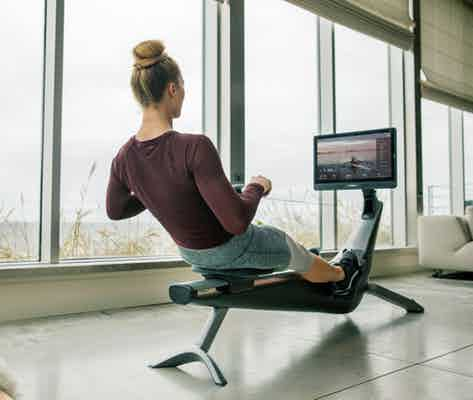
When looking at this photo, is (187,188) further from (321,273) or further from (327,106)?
(327,106)

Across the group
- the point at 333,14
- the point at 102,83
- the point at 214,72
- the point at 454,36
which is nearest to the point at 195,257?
the point at 102,83

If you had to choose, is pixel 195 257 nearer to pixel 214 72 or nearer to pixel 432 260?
pixel 214 72

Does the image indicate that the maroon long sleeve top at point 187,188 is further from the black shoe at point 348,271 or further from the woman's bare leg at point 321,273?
the black shoe at point 348,271

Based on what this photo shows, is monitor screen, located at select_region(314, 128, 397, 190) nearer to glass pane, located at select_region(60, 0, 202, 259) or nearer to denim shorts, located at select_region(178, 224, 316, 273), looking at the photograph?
denim shorts, located at select_region(178, 224, 316, 273)

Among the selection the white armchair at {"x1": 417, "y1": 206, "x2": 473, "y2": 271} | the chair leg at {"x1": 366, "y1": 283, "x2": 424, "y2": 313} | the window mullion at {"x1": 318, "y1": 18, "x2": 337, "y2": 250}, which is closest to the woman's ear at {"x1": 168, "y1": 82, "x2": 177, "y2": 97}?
the chair leg at {"x1": 366, "y1": 283, "x2": 424, "y2": 313}

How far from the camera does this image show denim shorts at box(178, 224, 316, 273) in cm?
165

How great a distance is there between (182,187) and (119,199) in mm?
334

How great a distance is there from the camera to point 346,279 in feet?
7.18

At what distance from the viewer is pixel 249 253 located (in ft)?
5.49

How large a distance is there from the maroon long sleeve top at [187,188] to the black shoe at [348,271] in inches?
29.0

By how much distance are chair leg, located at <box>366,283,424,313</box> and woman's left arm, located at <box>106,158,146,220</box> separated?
4.20 feet

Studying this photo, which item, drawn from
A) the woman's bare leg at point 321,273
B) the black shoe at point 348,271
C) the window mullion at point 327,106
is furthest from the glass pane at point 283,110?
the woman's bare leg at point 321,273

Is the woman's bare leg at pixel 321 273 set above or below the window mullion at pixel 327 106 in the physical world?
below

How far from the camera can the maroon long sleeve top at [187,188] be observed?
148 cm
